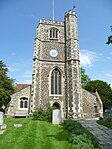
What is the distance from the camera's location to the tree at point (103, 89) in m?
43.9

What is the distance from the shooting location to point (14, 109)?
2541 cm

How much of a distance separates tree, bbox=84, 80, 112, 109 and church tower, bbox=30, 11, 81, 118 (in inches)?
780

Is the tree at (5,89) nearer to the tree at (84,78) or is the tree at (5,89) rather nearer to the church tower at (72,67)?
the church tower at (72,67)

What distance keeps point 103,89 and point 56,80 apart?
22.2 m

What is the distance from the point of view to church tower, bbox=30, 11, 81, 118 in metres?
25.0

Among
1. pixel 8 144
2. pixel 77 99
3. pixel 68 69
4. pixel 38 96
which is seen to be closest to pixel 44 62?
pixel 68 69

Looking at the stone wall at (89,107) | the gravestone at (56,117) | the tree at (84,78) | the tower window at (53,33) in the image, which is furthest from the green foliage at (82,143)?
the tree at (84,78)

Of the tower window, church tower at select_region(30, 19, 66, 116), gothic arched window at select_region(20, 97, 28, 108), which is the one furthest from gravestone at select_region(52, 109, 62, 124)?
the tower window

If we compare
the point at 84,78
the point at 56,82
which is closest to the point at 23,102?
the point at 56,82

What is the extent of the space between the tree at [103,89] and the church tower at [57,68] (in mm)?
19818

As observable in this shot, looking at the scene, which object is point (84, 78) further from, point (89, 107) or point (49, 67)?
point (49, 67)

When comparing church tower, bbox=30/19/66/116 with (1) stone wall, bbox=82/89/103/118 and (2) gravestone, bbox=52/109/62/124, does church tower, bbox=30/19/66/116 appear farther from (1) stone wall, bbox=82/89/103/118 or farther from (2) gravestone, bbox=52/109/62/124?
(2) gravestone, bbox=52/109/62/124

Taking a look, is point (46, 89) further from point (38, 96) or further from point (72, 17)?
point (72, 17)

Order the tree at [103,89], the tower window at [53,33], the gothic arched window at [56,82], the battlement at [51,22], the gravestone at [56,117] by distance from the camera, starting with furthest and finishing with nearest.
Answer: the tree at [103,89] → the battlement at [51,22] → the tower window at [53,33] → the gothic arched window at [56,82] → the gravestone at [56,117]
